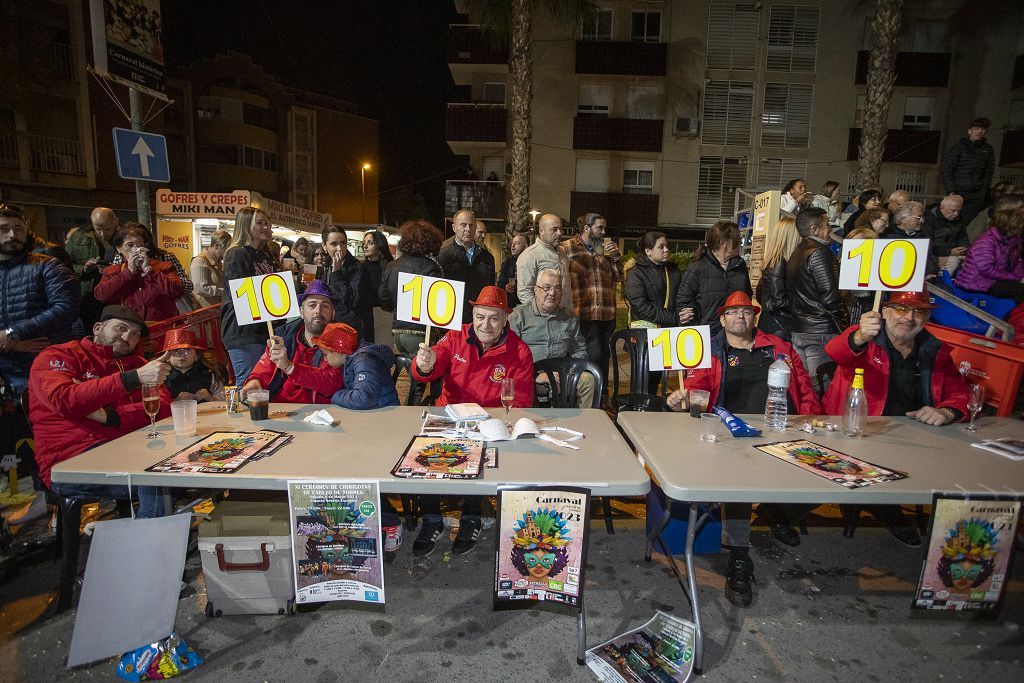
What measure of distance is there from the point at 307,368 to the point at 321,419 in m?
0.65

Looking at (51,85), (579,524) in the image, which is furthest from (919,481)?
(51,85)

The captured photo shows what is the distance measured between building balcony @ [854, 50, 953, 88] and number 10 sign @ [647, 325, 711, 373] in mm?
22220

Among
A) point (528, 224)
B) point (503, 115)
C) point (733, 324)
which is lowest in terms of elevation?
point (733, 324)

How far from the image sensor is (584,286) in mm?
5602

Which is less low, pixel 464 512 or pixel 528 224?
pixel 528 224

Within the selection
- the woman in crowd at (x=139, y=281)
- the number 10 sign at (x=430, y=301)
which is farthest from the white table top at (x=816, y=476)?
the woman in crowd at (x=139, y=281)

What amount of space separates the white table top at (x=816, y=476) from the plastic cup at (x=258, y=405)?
6.78ft

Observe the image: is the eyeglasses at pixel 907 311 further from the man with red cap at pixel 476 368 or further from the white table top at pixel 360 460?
the man with red cap at pixel 476 368

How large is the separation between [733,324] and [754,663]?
202 cm

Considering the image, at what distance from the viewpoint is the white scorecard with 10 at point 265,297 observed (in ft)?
10.8

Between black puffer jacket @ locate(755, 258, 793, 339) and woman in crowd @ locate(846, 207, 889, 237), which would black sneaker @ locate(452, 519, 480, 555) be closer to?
black puffer jacket @ locate(755, 258, 793, 339)

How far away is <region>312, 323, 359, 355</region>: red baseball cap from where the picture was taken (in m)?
3.42

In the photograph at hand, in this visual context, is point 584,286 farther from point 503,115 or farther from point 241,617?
point 503,115

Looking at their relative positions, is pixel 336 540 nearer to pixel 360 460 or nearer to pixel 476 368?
pixel 360 460
